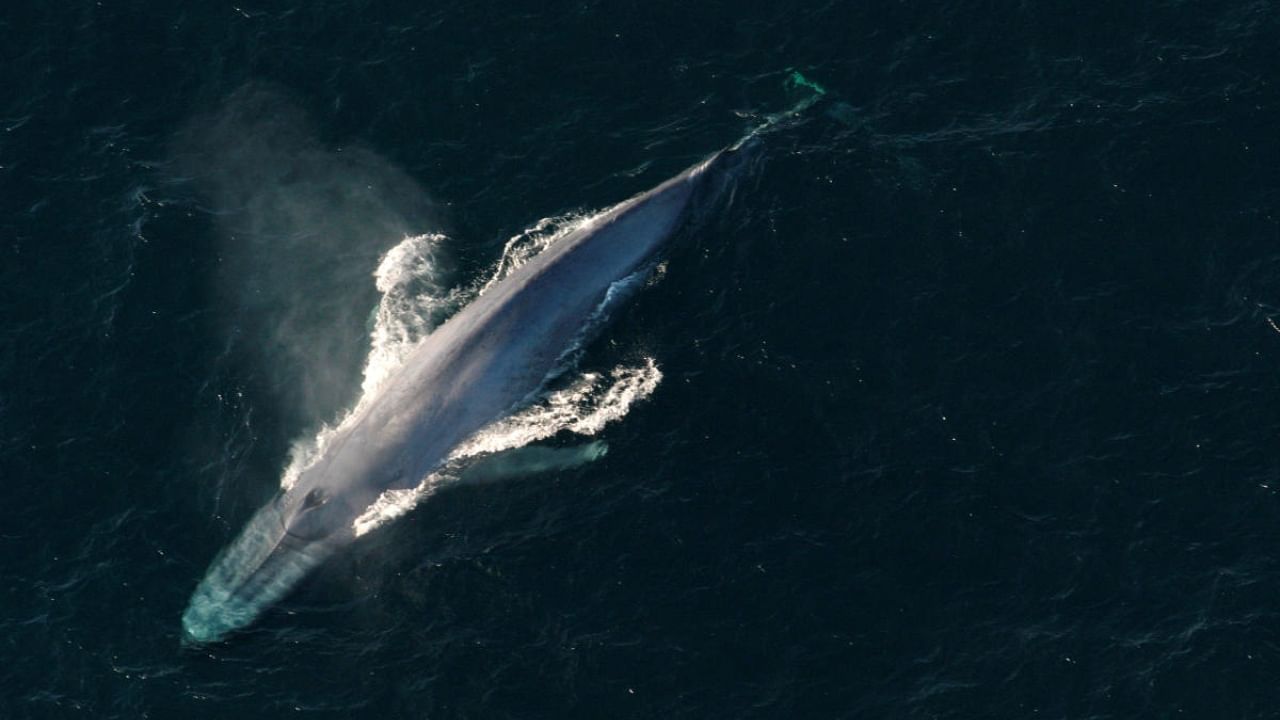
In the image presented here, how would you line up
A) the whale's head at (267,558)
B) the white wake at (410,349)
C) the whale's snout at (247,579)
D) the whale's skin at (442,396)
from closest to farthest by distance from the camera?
the whale's snout at (247,579), the whale's head at (267,558), the whale's skin at (442,396), the white wake at (410,349)

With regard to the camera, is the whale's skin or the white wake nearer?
the whale's skin

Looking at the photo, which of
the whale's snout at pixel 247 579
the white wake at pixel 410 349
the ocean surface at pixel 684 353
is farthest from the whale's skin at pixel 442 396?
the ocean surface at pixel 684 353

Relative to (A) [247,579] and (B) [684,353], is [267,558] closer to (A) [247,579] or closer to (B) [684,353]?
(A) [247,579]

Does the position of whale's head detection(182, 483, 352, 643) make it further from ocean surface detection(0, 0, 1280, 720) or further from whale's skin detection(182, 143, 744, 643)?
ocean surface detection(0, 0, 1280, 720)

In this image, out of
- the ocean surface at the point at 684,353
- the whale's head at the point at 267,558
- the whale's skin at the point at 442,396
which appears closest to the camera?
the ocean surface at the point at 684,353

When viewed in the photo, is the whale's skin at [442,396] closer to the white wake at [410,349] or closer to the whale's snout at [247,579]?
the whale's snout at [247,579]

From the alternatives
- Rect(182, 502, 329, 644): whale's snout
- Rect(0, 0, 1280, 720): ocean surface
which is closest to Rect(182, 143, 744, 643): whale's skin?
Rect(182, 502, 329, 644): whale's snout

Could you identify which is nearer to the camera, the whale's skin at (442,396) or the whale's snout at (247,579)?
the whale's snout at (247,579)
